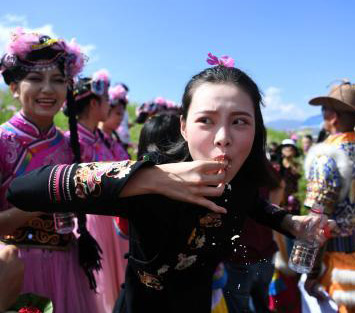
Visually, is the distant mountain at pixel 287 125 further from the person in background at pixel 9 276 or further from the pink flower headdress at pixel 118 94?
the person in background at pixel 9 276

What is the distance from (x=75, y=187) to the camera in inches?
39.6

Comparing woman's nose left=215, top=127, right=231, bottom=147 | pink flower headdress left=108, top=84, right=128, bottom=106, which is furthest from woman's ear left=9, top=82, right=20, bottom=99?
pink flower headdress left=108, top=84, right=128, bottom=106

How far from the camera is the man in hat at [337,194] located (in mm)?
2570

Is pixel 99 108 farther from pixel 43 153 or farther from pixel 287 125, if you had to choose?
pixel 287 125

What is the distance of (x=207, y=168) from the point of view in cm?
98

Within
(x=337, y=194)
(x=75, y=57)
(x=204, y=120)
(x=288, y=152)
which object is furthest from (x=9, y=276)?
(x=288, y=152)

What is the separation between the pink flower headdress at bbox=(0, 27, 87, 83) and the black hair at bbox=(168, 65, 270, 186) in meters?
1.04

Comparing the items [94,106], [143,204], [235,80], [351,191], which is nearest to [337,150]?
[351,191]

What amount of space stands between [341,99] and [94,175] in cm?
233

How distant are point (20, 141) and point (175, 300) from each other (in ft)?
3.91

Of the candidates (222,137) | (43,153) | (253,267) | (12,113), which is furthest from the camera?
(12,113)

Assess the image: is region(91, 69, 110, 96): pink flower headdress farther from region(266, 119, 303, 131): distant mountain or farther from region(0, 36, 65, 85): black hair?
region(266, 119, 303, 131): distant mountain

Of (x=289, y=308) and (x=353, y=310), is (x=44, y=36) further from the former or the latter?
(x=289, y=308)

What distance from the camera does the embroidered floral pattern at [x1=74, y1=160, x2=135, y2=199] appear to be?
39.2 inches
